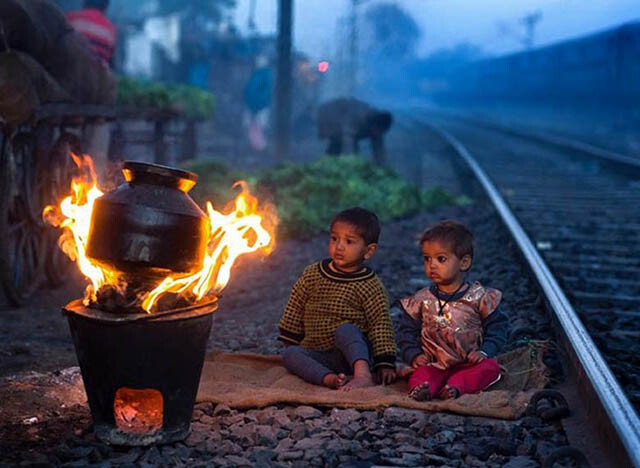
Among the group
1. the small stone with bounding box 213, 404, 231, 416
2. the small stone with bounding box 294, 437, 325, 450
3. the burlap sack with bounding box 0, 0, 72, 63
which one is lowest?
the small stone with bounding box 213, 404, 231, 416

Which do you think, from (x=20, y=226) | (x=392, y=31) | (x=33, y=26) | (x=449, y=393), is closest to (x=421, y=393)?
(x=449, y=393)

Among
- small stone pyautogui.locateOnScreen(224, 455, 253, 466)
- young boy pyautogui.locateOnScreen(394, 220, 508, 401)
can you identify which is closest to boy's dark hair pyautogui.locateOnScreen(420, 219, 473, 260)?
young boy pyautogui.locateOnScreen(394, 220, 508, 401)

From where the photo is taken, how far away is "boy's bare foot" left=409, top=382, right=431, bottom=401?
4016 millimetres

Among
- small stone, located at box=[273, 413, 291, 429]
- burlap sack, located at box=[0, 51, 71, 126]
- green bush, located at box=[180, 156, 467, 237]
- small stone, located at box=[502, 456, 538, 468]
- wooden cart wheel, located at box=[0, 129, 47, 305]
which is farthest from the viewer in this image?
green bush, located at box=[180, 156, 467, 237]

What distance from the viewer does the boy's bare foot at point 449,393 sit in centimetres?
409

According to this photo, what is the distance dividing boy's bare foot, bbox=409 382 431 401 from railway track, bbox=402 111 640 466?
29.2 inches

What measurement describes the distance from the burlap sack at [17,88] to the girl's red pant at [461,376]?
127 inches

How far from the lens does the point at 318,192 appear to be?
1130 cm

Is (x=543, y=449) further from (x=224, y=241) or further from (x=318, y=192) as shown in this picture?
(x=318, y=192)

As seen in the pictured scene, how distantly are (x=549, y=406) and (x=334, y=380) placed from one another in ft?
3.55

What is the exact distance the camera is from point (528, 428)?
368 cm

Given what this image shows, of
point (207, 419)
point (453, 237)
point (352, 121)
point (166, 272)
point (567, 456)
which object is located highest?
point (352, 121)

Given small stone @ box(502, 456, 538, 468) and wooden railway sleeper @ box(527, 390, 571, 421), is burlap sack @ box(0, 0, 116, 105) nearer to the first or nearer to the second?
wooden railway sleeper @ box(527, 390, 571, 421)

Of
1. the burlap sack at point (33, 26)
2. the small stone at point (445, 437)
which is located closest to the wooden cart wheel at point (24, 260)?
the burlap sack at point (33, 26)
